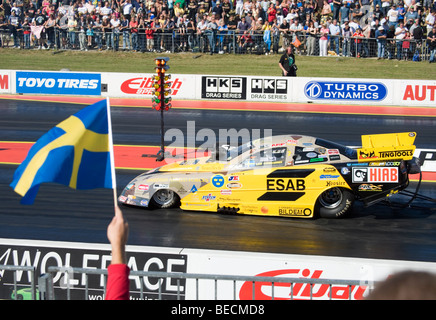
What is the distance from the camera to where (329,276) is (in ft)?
24.6

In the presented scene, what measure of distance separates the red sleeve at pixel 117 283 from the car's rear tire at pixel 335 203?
836cm

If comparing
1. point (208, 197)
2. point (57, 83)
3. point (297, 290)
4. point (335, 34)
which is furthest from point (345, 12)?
point (297, 290)

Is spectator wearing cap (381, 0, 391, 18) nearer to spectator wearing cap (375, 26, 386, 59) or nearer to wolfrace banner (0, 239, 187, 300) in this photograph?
spectator wearing cap (375, 26, 386, 59)

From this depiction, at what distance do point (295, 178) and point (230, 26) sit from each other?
2101 cm

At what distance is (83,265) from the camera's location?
8.02 metres

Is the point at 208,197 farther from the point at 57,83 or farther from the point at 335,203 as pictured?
the point at 57,83

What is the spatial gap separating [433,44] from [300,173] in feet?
66.7

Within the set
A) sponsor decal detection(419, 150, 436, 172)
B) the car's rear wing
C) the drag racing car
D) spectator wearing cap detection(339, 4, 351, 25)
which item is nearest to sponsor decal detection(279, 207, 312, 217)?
the drag racing car

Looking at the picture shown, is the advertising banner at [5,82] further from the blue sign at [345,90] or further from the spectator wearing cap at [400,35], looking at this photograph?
the spectator wearing cap at [400,35]

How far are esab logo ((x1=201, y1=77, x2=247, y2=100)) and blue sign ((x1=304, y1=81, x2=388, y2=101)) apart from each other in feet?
8.62

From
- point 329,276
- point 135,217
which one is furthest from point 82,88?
point 329,276

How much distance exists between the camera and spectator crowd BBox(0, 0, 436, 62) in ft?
96.0
